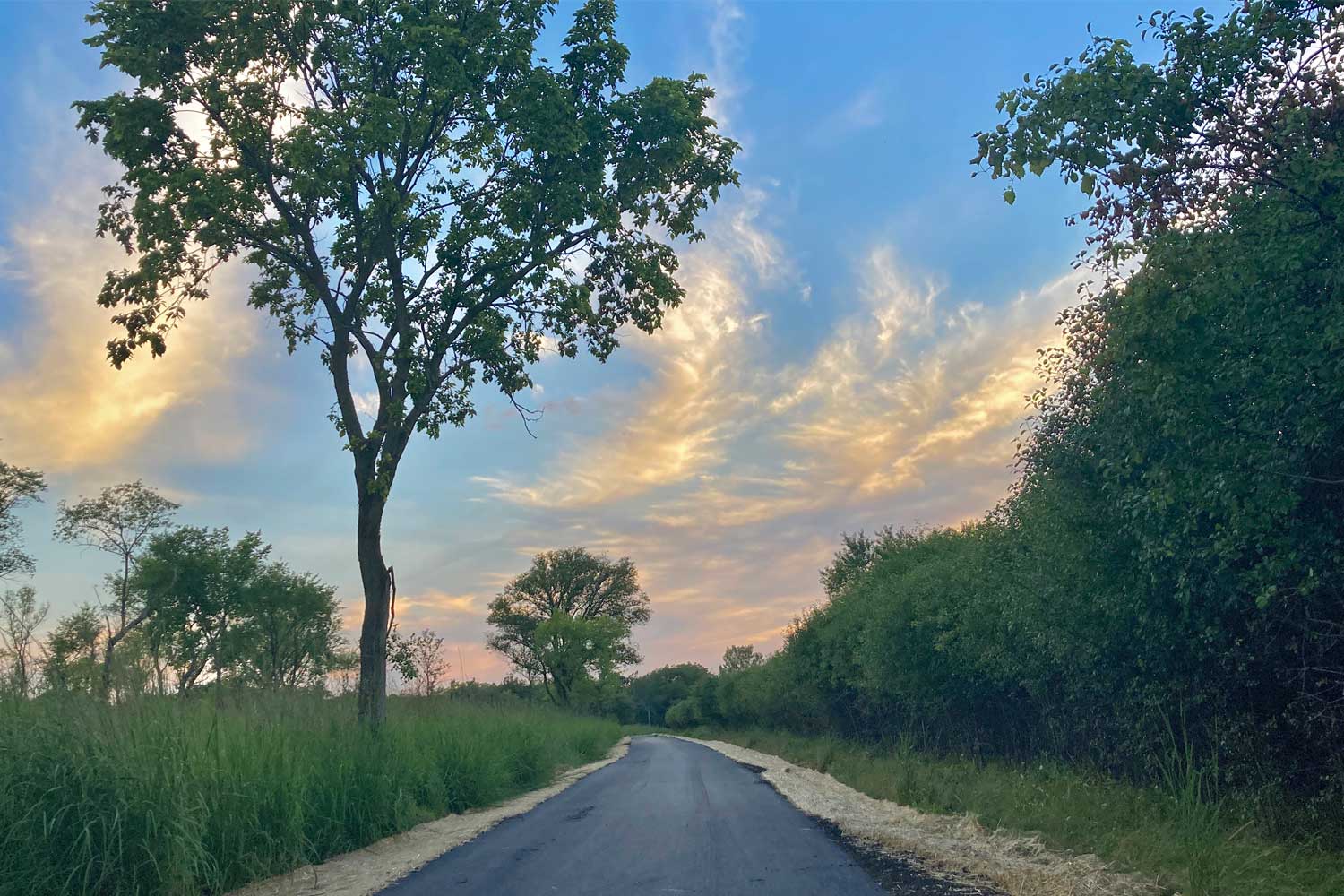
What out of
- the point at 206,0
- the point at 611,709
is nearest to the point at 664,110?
the point at 206,0

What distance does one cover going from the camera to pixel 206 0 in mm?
16062

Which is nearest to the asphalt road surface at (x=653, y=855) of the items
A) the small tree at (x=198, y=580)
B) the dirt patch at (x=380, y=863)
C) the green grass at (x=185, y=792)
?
the dirt patch at (x=380, y=863)

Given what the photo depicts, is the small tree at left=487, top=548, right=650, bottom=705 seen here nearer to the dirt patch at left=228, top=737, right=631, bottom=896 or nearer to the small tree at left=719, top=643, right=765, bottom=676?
the small tree at left=719, top=643, right=765, bottom=676

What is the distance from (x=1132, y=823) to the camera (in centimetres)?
1109

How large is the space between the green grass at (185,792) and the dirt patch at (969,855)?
21.8ft

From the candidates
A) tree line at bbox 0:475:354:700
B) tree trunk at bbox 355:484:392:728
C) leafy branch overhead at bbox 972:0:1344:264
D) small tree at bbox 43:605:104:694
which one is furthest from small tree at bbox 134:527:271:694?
leafy branch overhead at bbox 972:0:1344:264

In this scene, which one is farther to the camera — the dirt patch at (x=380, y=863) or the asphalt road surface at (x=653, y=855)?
the dirt patch at (x=380, y=863)

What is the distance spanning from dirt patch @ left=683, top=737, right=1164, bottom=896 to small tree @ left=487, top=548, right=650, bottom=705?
2740 inches

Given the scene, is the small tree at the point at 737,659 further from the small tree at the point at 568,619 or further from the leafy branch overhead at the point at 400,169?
the leafy branch overhead at the point at 400,169

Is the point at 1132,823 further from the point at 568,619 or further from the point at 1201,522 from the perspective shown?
the point at 568,619

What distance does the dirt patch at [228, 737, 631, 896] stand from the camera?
919 cm

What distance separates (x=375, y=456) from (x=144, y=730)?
9949 millimetres

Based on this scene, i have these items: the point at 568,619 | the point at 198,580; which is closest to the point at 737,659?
the point at 568,619

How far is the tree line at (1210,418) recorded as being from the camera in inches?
287
